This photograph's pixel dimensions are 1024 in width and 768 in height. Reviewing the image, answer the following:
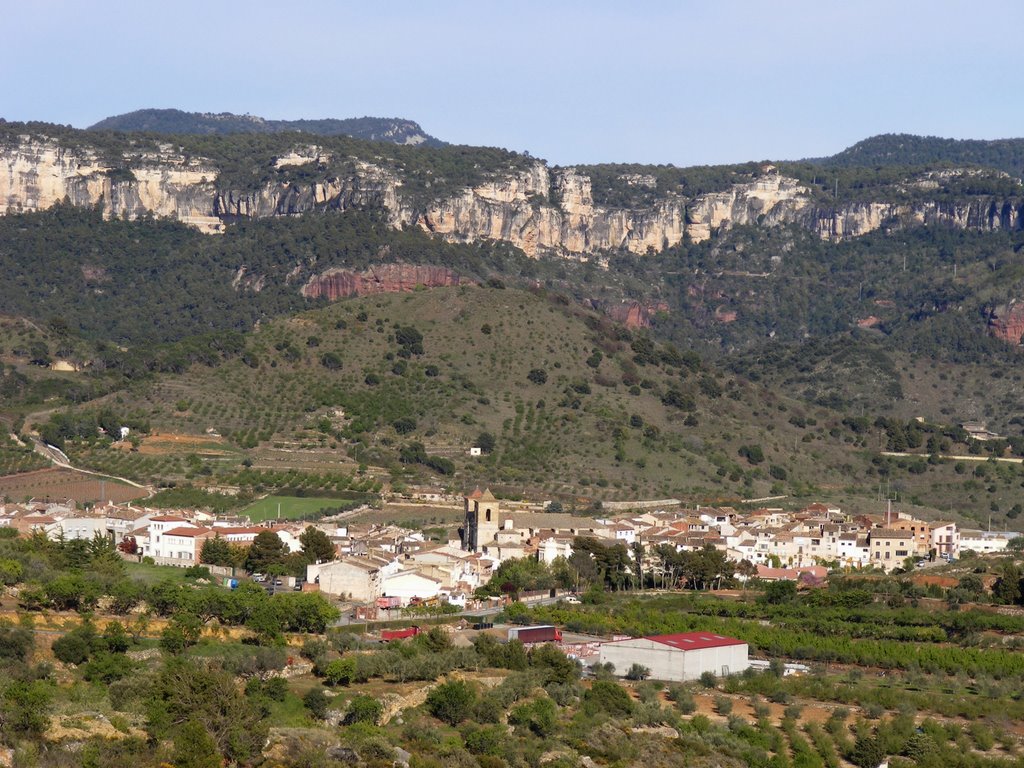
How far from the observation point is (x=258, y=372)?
115438 mm

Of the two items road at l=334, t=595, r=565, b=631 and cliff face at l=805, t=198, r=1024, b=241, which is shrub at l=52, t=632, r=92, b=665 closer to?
road at l=334, t=595, r=565, b=631

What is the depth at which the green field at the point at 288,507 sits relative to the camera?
88.3m

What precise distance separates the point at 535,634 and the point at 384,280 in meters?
94.5

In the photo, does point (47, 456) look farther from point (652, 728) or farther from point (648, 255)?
point (648, 255)

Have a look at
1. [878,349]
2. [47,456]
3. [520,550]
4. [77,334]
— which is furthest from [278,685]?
[878,349]

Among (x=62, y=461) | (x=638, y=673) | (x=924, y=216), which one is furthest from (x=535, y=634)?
(x=924, y=216)

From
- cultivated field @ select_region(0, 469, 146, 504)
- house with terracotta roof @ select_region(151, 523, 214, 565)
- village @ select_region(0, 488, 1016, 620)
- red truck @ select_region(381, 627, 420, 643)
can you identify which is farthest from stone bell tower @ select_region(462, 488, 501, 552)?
red truck @ select_region(381, 627, 420, 643)

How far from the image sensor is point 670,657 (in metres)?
55.6

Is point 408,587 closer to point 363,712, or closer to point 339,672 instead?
point 339,672

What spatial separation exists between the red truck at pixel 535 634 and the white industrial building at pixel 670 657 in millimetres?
2398

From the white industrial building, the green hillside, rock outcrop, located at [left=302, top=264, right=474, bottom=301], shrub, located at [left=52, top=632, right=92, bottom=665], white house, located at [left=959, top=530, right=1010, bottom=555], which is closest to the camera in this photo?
shrub, located at [left=52, top=632, right=92, bottom=665]

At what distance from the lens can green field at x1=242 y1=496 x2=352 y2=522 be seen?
88.3 metres

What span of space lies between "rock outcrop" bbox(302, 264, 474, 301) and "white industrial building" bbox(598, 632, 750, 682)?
93622mm

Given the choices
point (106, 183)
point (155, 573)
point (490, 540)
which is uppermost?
point (106, 183)
